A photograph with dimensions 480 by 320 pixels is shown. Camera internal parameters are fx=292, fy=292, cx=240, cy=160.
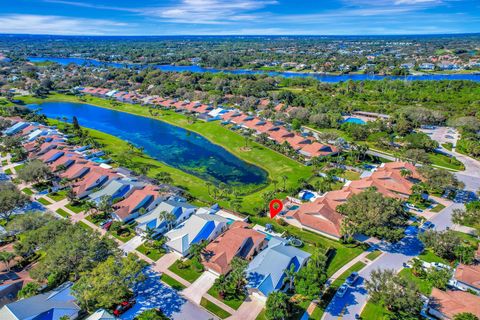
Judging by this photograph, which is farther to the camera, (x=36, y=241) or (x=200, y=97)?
(x=200, y=97)

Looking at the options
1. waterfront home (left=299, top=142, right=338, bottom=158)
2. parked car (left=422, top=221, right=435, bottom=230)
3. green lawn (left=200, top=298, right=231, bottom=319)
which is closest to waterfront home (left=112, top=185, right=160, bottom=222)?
green lawn (left=200, top=298, right=231, bottom=319)

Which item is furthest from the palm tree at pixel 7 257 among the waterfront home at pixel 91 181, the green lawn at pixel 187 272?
the green lawn at pixel 187 272

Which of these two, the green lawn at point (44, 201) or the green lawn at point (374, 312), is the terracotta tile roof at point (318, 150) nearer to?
the green lawn at point (374, 312)

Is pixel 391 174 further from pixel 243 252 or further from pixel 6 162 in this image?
pixel 6 162

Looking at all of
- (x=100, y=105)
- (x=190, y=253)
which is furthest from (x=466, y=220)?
(x=100, y=105)

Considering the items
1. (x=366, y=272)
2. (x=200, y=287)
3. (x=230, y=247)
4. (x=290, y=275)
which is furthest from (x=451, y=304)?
(x=200, y=287)

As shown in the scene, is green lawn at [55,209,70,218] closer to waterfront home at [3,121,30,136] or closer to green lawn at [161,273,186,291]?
green lawn at [161,273,186,291]

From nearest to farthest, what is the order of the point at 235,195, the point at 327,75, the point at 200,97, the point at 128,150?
1. the point at 235,195
2. the point at 128,150
3. the point at 200,97
4. the point at 327,75
